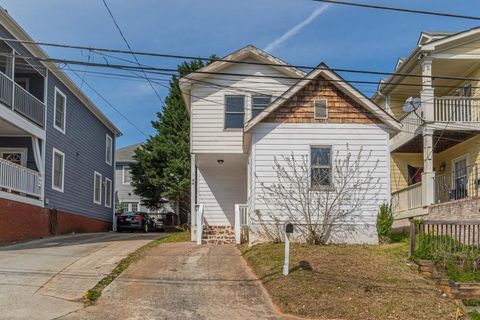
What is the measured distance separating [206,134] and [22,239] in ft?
24.4

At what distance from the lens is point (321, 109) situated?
16.9 metres

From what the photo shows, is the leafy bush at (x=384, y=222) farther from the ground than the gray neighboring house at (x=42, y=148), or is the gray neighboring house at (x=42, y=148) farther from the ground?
the gray neighboring house at (x=42, y=148)

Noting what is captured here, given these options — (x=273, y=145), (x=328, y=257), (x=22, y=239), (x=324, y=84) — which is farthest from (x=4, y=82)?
(x=328, y=257)

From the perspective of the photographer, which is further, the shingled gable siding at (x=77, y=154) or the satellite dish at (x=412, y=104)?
the shingled gable siding at (x=77, y=154)

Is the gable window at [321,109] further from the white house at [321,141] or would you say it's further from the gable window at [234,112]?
the gable window at [234,112]

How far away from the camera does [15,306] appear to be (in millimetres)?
9734

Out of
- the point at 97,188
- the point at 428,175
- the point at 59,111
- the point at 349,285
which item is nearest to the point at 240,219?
the point at 428,175

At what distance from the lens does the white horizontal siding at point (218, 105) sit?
66.2 feet

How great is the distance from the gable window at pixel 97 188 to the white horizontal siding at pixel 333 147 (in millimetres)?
15096

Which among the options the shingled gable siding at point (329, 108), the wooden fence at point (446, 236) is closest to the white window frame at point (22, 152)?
the shingled gable siding at point (329, 108)

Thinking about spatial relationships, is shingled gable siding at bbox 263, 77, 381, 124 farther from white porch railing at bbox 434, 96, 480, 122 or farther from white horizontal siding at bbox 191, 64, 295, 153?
white porch railing at bbox 434, 96, 480, 122

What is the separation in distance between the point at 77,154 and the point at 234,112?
9.81 metres

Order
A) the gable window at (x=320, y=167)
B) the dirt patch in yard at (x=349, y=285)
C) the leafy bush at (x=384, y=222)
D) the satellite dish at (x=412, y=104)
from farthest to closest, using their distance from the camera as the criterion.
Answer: the satellite dish at (x=412, y=104) → the gable window at (x=320, y=167) → the leafy bush at (x=384, y=222) → the dirt patch in yard at (x=349, y=285)

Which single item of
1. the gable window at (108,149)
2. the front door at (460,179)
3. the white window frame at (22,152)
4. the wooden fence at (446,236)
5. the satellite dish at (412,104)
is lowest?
the wooden fence at (446,236)
